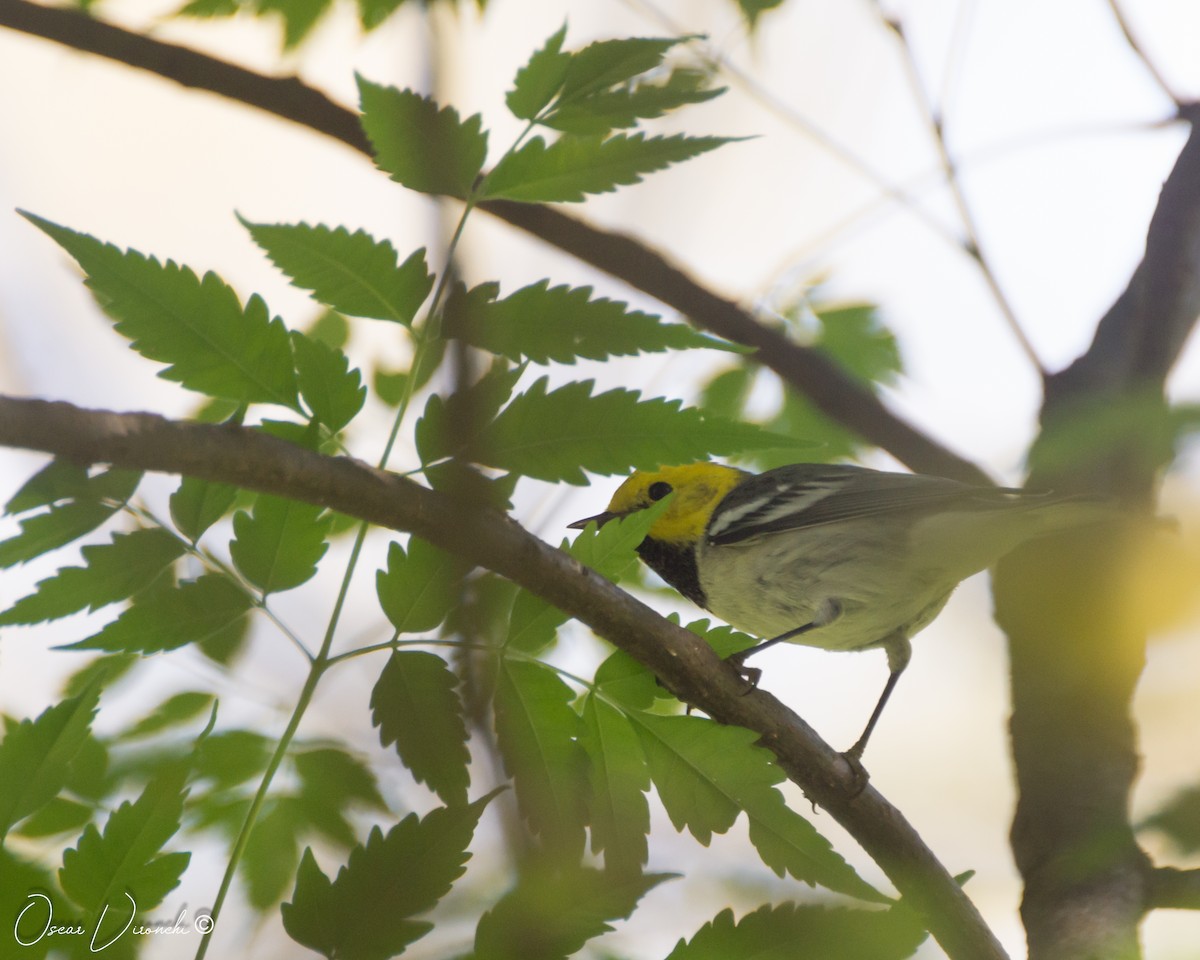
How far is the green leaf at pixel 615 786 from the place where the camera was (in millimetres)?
1440

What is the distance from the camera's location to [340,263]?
5.00ft

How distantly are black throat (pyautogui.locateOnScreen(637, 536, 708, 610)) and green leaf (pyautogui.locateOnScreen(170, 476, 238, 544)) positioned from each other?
2148 millimetres

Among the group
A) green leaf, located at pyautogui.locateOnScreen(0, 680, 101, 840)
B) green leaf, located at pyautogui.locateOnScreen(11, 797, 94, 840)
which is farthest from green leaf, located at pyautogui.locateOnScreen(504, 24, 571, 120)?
green leaf, located at pyautogui.locateOnScreen(11, 797, 94, 840)

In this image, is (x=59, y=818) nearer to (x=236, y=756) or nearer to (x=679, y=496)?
(x=236, y=756)

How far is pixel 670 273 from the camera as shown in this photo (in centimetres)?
283

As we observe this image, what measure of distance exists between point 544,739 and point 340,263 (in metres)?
0.76

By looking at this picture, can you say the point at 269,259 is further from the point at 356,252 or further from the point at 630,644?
the point at 630,644

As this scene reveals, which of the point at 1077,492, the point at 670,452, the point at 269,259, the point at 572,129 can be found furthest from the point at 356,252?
the point at 1077,492

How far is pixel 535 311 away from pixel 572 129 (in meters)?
0.33

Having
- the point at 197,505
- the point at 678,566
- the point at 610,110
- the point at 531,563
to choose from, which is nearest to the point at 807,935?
the point at 531,563

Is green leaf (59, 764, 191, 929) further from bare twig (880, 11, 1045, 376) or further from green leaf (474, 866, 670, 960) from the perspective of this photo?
bare twig (880, 11, 1045, 376)

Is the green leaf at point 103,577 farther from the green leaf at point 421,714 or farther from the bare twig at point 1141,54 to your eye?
the bare twig at point 1141,54

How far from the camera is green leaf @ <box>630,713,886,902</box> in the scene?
4.78 ft

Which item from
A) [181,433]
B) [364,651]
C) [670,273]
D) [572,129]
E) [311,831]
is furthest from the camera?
[670,273]
